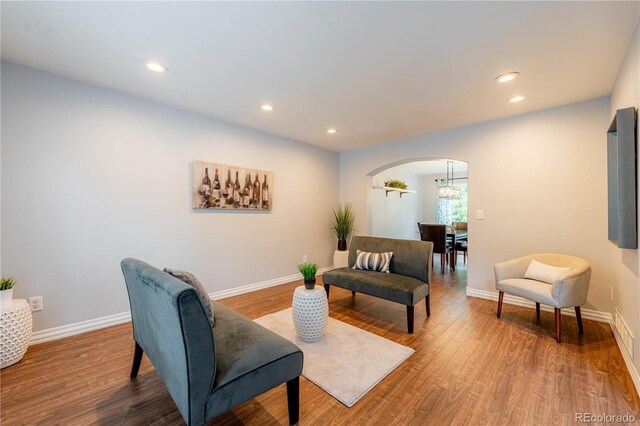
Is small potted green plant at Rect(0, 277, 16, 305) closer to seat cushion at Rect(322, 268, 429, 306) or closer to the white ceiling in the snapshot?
the white ceiling

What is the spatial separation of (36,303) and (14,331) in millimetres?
450

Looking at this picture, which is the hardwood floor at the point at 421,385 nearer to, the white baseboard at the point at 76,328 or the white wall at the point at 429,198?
the white baseboard at the point at 76,328

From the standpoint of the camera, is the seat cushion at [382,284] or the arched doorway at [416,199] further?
the arched doorway at [416,199]

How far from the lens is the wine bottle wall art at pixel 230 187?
11.5 ft

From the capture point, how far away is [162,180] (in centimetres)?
322

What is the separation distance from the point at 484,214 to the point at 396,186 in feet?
8.66

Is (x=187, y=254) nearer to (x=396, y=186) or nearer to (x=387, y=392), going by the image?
(x=387, y=392)

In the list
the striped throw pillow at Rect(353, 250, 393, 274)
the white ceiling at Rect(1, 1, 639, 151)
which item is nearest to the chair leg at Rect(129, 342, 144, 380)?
the white ceiling at Rect(1, 1, 639, 151)

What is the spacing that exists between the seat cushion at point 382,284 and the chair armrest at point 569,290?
3.73ft

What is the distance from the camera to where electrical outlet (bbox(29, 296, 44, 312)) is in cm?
243

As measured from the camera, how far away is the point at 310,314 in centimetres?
240

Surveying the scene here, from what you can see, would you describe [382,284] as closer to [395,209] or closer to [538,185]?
[538,185]

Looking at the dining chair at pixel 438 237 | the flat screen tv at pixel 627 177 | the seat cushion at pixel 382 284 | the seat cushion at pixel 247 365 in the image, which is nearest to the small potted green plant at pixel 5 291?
the seat cushion at pixel 247 365

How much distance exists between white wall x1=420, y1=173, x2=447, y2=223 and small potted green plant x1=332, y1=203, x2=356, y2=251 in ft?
15.1
